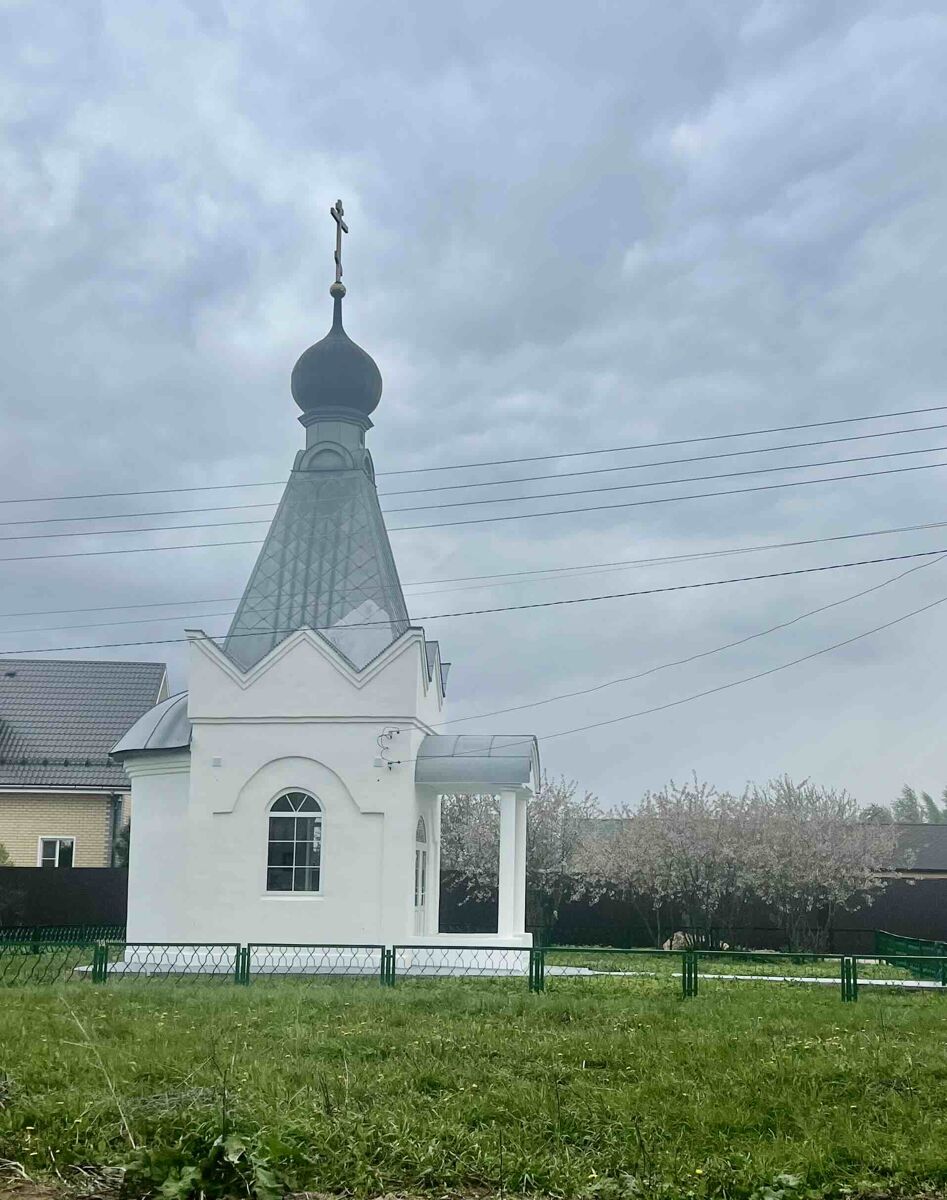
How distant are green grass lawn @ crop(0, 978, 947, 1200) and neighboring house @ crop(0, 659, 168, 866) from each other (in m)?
17.0

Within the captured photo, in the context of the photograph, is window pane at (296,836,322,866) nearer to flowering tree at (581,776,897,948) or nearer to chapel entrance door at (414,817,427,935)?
chapel entrance door at (414,817,427,935)

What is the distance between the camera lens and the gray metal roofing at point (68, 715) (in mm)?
28672

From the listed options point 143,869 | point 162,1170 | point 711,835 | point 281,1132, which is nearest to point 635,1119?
point 281,1132

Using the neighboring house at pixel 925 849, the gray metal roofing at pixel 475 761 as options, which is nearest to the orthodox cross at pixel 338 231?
the gray metal roofing at pixel 475 761

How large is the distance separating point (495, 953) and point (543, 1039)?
305 inches

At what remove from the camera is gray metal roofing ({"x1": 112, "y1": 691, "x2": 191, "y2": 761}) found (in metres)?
19.6

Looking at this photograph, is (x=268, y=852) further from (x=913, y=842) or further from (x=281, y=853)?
(x=913, y=842)

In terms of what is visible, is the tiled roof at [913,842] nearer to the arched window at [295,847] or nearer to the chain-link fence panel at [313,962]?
the arched window at [295,847]

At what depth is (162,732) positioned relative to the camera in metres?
19.8

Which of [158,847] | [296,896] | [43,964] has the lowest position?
[43,964]

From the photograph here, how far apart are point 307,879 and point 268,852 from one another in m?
0.67

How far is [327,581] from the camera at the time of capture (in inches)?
822

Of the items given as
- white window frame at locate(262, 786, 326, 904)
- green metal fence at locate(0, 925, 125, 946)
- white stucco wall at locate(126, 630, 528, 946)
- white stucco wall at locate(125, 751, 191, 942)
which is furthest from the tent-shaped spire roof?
green metal fence at locate(0, 925, 125, 946)

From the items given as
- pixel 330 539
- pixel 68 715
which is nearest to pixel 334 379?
pixel 330 539
